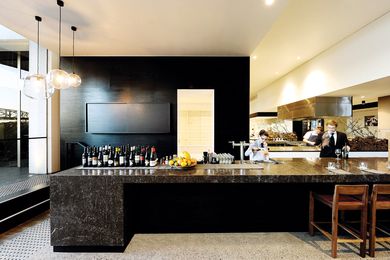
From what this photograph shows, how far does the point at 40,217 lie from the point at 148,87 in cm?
317

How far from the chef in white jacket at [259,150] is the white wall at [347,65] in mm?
2231

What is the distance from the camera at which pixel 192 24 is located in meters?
3.33

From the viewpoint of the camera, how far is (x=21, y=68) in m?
4.46

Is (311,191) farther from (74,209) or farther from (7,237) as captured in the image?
(7,237)

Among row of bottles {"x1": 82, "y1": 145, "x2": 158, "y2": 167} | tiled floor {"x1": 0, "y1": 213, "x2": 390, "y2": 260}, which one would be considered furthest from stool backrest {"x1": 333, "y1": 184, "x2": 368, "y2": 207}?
row of bottles {"x1": 82, "y1": 145, "x2": 158, "y2": 167}

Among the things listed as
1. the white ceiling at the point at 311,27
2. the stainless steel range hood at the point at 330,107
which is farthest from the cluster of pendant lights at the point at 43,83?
the stainless steel range hood at the point at 330,107

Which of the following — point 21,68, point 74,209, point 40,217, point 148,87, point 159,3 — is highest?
point 159,3

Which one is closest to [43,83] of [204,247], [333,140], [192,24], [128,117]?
[128,117]

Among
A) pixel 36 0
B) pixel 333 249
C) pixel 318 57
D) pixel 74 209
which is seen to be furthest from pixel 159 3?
pixel 318 57

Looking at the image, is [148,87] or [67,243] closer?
[67,243]

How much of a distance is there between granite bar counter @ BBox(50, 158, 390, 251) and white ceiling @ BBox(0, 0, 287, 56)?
2187mm

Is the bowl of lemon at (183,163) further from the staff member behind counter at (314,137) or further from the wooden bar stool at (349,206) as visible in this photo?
the staff member behind counter at (314,137)

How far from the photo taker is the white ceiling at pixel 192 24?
9.43 feet

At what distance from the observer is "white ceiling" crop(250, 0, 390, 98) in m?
3.08
